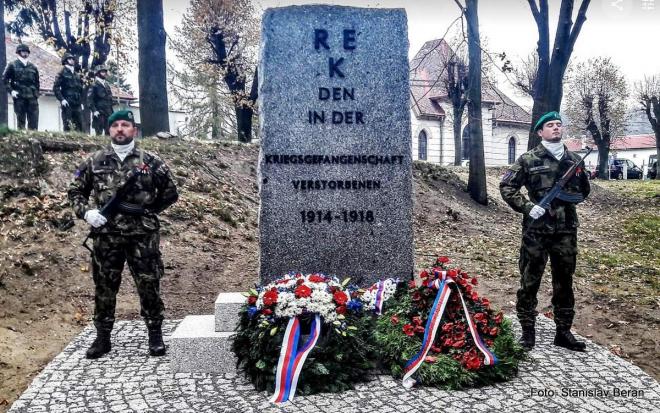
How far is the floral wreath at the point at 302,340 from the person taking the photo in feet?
16.0

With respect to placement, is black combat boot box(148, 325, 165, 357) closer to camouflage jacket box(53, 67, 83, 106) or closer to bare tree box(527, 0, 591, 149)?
camouflage jacket box(53, 67, 83, 106)

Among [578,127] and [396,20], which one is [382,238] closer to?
[396,20]

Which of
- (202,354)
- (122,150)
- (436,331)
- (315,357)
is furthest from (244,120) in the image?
(315,357)

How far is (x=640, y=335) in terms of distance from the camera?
7051 mm

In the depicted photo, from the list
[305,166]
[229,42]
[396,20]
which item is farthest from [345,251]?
[229,42]

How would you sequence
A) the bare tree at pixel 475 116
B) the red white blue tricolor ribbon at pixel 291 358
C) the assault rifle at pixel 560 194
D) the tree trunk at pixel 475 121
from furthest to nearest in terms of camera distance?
the tree trunk at pixel 475 121, the bare tree at pixel 475 116, the assault rifle at pixel 560 194, the red white blue tricolor ribbon at pixel 291 358

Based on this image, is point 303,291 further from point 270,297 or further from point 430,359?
point 430,359

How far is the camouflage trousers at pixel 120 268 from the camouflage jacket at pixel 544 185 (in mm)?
3408

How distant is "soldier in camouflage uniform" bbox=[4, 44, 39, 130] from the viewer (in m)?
14.0

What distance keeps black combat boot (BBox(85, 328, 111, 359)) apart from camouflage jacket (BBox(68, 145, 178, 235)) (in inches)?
38.9

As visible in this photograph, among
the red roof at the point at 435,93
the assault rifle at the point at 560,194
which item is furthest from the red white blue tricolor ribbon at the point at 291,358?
the red roof at the point at 435,93

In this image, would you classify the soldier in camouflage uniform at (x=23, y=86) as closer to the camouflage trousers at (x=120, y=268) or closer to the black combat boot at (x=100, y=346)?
the camouflage trousers at (x=120, y=268)

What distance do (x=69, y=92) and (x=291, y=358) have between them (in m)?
13.0

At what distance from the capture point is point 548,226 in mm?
5828
